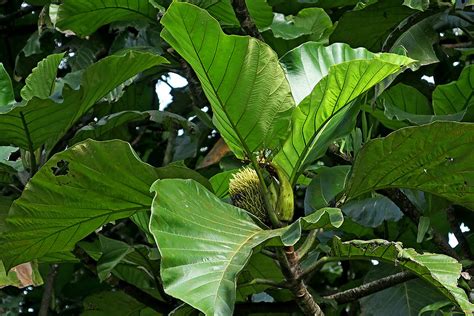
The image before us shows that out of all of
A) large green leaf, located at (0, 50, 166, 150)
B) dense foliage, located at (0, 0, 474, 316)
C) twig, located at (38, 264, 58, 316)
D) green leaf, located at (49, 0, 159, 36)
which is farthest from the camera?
twig, located at (38, 264, 58, 316)

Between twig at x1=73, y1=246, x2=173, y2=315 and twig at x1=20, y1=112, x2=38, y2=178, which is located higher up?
twig at x1=20, y1=112, x2=38, y2=178

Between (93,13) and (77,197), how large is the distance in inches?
23.9

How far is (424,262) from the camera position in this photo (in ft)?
3.03

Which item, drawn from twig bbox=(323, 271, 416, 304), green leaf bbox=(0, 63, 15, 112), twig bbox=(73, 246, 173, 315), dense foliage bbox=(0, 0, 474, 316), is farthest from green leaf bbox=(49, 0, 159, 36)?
twig bbox=(323, 271, 416, 304)

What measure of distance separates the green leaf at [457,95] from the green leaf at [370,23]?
248mm

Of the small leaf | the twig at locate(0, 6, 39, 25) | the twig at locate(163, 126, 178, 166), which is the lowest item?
the twig at locate(163, 126, 178, 166)

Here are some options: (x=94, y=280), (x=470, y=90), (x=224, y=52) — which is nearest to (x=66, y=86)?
(x=224, y=52)

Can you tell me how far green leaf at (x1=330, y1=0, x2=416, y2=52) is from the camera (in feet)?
5.04

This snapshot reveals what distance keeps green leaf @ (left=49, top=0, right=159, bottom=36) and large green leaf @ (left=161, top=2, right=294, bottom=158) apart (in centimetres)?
56

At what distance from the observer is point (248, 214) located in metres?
0.99

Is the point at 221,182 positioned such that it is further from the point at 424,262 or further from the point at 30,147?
the point at 424,262

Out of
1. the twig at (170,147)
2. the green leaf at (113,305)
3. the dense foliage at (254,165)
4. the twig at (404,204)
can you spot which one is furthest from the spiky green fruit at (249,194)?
the twig at (170,147)

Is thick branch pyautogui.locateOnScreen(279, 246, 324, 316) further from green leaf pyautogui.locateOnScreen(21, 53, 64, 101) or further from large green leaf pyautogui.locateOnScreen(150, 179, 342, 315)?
green leaf pyautogui.locateOnScreen(21, 53, 64, 101)

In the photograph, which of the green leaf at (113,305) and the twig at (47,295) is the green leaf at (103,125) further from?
the twig at (47,295)
